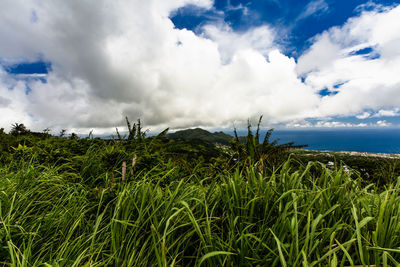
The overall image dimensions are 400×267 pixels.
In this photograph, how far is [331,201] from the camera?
177 cm

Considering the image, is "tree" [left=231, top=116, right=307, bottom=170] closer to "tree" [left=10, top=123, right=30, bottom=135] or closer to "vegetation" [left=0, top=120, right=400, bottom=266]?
"vegetation" [left=0, top=120, right=400, bottom=266]

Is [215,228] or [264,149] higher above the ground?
[264,149]

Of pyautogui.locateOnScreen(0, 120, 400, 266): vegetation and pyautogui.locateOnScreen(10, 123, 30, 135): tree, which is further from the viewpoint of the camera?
pyautogui.locateOnScreen(10, 123, 30, 135): tree

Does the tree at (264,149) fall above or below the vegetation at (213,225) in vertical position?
above

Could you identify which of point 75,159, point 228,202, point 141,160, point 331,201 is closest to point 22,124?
point 75,159

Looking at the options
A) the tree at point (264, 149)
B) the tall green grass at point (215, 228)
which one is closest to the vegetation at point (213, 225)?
the tall green grass at point (215, 228)

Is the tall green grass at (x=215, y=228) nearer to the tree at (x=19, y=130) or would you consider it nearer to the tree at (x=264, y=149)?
the tree at (x=264, y=149)

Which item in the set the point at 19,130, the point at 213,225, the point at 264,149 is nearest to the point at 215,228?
the point at 213,225

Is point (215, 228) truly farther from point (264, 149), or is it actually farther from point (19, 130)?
point (19, 130)

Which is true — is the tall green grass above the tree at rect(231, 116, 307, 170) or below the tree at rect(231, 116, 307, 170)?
below

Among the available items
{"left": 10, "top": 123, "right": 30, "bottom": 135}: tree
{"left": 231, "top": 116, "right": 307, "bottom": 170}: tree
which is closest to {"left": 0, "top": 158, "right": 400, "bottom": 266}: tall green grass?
{"left": 231, "top": 116, "right": 307, "bottom": 170}: tree

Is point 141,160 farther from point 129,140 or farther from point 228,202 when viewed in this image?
point 228,202

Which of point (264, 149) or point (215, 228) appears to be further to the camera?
point (264, 149)

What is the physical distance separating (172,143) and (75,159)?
199cm
